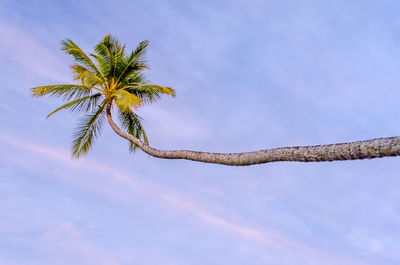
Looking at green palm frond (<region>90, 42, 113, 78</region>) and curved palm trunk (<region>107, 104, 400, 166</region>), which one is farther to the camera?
green palm frond (<region>90, 42, 113, 78</region>)

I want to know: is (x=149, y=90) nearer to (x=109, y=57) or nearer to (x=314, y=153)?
(x=109, y=57)

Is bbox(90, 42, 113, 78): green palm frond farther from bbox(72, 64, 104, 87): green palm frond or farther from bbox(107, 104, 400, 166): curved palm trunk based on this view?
bbox(107, 104, 400, 166): curved palm trunk

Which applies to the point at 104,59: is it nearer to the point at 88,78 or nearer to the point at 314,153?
the point at 88,78

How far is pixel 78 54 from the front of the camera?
17.4 meters

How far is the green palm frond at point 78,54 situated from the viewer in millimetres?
17312

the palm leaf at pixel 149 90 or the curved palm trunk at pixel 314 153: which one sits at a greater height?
the palm leaf at pixel 149 90

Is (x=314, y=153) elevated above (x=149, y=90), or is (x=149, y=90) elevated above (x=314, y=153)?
(x=149, y=90)

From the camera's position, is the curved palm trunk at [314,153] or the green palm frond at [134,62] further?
the green palm frond at [134,62]

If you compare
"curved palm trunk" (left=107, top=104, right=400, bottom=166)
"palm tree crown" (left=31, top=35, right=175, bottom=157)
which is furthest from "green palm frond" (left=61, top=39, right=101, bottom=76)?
"curved palm trunk" (left=107, top=104, right=400, bottom=166)

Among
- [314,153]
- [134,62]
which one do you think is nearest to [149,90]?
[134,62]

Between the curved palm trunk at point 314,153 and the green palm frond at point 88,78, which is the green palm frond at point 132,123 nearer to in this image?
the green palm frond at point 88,78

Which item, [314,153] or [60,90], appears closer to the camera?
[314,153]

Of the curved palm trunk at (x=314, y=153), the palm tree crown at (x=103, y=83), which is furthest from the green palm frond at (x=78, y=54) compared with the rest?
the curved palm trunk at (x=314, y=153)

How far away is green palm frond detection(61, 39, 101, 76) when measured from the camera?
1731 cm
